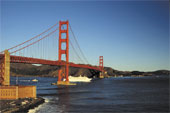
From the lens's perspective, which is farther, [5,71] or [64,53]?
[64,53]

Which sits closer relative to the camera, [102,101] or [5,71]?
[5,71]

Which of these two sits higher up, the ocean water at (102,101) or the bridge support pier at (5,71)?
the bridge support pier at (5,71)

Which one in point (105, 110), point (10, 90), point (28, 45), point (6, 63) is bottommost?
point (105, 110)

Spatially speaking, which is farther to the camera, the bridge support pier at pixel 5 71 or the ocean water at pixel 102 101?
the bridge support pier at pixel 5 71

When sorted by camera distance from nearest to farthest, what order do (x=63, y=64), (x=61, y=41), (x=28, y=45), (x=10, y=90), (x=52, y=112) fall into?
(x=52, y=112)
(x=10, y=90)
(x=28, y=45)
(x=63, y=64)
(x=61, y=41)

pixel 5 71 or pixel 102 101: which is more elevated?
pixel 5 71

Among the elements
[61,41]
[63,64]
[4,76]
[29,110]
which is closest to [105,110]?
[29,110]

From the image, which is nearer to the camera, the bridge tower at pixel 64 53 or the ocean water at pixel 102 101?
the ocean water at pixel 102 101

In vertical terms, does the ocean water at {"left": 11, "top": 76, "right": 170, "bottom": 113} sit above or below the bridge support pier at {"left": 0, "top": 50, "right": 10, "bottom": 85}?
below

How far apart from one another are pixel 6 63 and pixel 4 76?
1846mm

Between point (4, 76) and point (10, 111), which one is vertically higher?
point (4, 76)

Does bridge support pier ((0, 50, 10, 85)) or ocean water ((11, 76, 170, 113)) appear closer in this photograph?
ocean water ((11, 76, 170, 113))

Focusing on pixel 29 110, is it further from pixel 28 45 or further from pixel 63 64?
pixel 63 64

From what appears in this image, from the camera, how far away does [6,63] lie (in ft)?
113
